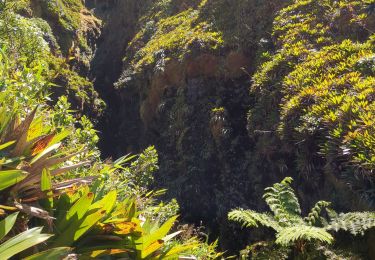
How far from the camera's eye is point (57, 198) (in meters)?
3.03

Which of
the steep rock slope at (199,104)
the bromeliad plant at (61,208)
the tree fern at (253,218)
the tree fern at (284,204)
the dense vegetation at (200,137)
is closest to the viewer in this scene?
the bromeliad plant at (61,208)

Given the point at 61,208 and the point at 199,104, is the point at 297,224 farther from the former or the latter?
the point at 199,104

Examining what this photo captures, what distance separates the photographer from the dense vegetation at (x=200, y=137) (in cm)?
293

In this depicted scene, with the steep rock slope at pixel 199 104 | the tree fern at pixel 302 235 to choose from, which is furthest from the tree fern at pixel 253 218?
the steep rock slope at pixel 199 104

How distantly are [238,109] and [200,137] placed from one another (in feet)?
3.56

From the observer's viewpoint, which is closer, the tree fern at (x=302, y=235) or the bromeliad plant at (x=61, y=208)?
the bromeliad plant at (x=61, y=208)

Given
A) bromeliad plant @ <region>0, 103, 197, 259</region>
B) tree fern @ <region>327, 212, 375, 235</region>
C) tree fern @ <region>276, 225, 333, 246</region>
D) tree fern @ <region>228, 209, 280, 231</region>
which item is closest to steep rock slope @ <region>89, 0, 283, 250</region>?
tree fern @ <region>228, 209, 280, 231</region>

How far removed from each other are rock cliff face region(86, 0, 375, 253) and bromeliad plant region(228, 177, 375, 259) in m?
0.53

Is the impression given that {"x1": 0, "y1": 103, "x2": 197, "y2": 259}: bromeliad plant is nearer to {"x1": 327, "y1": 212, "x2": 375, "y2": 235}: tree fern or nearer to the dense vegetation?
the dense vegetation

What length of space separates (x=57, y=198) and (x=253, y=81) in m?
6.65

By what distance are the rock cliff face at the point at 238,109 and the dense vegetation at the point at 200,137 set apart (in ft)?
0.11

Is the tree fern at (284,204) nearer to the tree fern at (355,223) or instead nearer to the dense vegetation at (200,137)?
the dense vegetation at (200,137)

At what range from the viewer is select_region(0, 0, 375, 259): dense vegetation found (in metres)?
2.93

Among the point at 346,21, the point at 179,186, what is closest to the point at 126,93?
the point at 179,186
